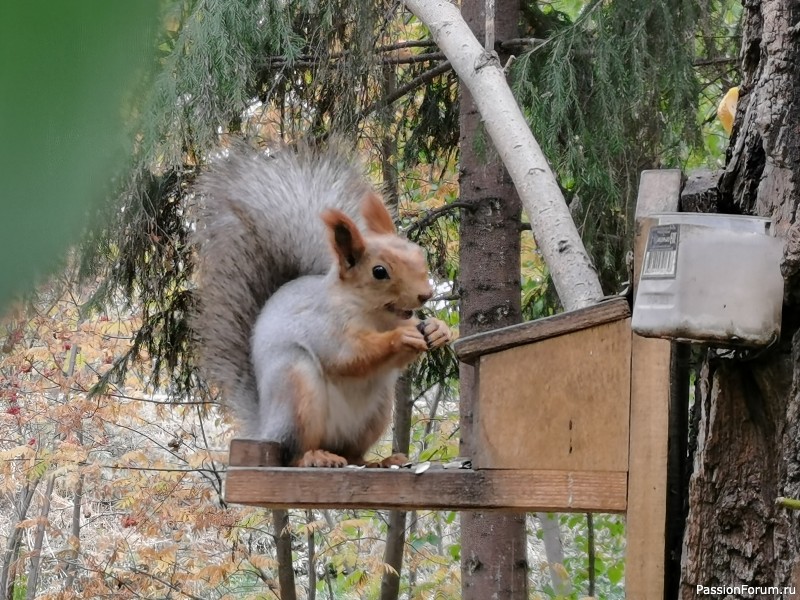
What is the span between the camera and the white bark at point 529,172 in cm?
181

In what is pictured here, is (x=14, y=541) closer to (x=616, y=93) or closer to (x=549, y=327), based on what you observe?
(x=616, y=93)

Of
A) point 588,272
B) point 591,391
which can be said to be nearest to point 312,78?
point 588,272

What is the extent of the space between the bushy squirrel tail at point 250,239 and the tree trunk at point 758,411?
105 cm

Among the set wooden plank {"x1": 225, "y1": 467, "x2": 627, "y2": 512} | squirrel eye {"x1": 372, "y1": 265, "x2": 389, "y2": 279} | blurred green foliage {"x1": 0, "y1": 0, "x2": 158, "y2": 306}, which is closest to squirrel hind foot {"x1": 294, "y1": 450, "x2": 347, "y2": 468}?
wooden plank {"x1": 225, "y1": 467, "x2": 627, "y2": 512}

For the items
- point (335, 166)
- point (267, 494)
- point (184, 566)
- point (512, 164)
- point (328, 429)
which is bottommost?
point (184, 566)

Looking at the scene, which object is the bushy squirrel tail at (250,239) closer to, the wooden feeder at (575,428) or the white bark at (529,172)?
the white bark at (529,172)

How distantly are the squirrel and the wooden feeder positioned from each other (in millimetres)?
416

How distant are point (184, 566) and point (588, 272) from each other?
412 cm

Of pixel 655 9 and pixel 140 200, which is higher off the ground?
pixel 655 9

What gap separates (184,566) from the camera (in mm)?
5355

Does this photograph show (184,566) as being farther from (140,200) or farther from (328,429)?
(328,429)

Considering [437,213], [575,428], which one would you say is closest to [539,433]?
[575,428]

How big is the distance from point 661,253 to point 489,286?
2.44m

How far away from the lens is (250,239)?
2387mm
